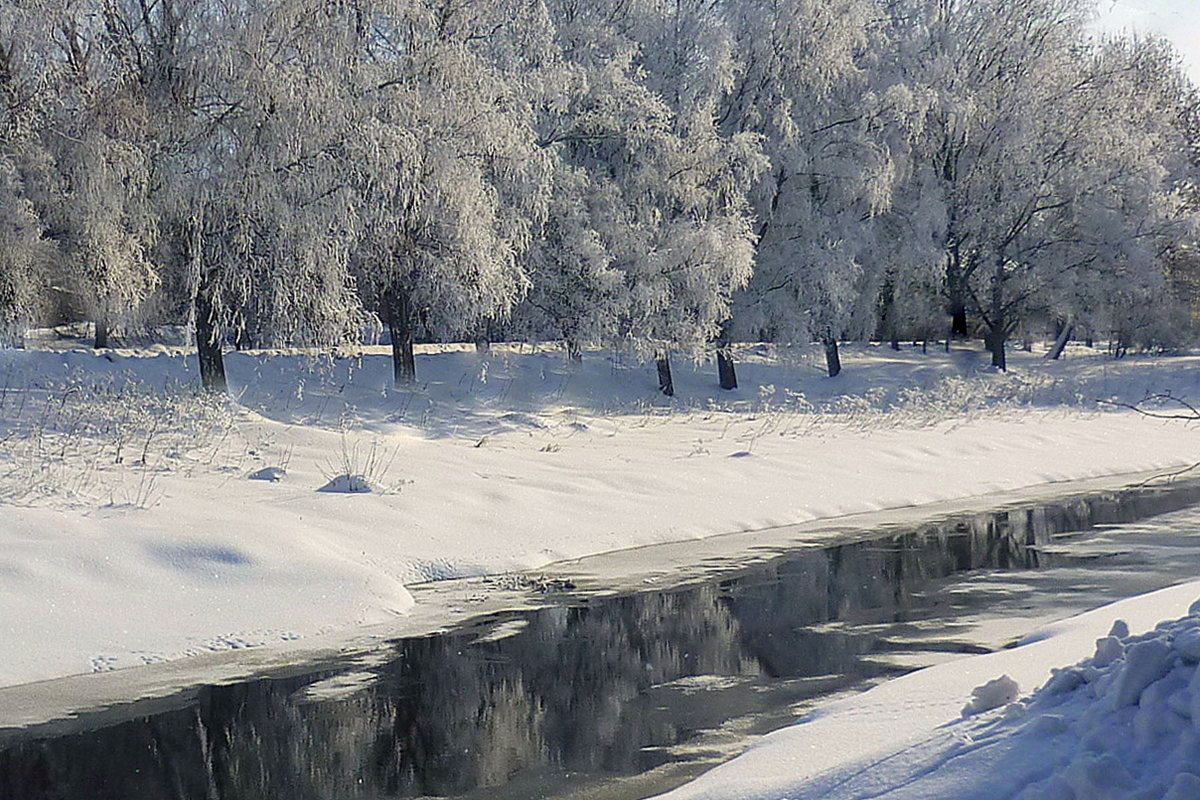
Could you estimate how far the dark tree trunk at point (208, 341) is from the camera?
2092 centimetres

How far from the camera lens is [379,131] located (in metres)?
20.5

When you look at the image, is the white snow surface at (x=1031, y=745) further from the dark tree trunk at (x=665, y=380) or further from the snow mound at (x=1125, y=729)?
the dark tree trunk at (x=665, y=380)

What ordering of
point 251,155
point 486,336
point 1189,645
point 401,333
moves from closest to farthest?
point 1189,645, point 251,155, point 401,333, point 486,336

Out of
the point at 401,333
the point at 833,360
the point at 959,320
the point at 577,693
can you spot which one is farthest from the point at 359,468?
the point at 959,320

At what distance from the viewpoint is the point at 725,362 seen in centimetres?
3281

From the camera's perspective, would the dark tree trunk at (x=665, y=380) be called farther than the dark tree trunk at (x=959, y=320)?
No

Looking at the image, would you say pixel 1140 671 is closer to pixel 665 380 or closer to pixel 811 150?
pixel 665 380

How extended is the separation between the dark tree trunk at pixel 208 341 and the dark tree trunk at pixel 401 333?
4151 mm

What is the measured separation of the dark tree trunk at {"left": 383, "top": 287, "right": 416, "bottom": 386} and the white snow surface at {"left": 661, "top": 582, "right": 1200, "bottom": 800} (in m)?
19.3

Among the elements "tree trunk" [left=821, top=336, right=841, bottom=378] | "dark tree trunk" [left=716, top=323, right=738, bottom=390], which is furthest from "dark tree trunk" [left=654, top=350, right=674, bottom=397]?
"tree trunk" [left=821, top=336, right=841, bottom=378]

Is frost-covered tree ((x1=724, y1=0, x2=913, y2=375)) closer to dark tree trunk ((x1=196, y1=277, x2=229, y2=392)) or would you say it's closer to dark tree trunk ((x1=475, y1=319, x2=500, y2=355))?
dark tree trunk ((x1=475, y1=319, x2=500, y2=355))

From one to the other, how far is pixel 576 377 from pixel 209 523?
59.1ft

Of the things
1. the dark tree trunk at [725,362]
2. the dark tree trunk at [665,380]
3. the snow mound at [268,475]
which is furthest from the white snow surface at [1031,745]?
the dark tree trunk at [725,362]

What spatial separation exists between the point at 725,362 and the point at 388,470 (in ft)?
56.9
